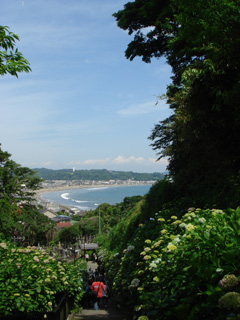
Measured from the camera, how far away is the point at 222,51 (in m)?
5.76

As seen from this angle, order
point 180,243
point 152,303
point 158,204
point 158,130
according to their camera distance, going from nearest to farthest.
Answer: point 152,303 < point 180,243 < point 158,204 < point 158,130

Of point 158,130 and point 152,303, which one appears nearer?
point 152,303

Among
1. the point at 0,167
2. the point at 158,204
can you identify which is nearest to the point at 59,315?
the point at 158,204

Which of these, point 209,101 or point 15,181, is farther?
point 15,181

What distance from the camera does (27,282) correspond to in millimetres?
4523

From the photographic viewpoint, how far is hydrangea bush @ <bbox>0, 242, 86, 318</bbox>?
4.23 m

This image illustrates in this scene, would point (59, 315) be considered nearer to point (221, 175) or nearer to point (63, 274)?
point (63, 274)

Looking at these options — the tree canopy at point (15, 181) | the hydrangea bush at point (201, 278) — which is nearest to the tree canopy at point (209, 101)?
the hydrangea bush at point (201, 278)

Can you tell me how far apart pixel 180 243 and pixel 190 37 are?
446cm

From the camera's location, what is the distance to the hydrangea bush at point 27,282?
4.23 m

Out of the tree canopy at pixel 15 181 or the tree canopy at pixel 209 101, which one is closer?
the tree canopy at pixel 209 101

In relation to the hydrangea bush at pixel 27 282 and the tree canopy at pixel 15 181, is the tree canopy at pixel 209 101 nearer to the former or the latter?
the hydrangea bush at pixel 27 282

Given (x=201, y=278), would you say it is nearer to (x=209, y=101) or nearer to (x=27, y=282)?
(x=27, y=282)

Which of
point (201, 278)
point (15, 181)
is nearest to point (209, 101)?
point (201, 278)
